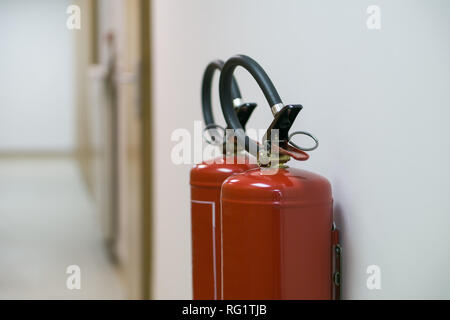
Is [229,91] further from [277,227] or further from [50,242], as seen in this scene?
[50,242]

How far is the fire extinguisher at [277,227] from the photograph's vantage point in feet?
2.17

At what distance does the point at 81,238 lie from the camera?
143 inches

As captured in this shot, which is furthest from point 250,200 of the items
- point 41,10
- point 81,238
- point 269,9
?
point 41,10

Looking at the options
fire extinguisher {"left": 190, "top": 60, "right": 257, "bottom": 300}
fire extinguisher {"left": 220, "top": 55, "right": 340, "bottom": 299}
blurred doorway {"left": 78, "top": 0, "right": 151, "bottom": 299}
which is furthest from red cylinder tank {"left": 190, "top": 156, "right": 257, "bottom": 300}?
blurred doorway {"left": 78, "top": 0, "right": 151, "bottom": 299}

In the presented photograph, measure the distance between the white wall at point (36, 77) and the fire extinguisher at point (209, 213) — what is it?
284 inches

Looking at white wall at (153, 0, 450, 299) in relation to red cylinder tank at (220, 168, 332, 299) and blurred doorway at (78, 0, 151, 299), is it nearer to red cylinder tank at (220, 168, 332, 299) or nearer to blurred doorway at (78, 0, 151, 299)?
red cylinder tank at (220, 168, 332, 299)

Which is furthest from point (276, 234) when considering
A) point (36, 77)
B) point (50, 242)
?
point (36, 77)

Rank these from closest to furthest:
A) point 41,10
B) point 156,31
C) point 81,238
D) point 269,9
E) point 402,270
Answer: point 402,270 → point 269,9 → point 156,31 → point 81,238 → point 41,10

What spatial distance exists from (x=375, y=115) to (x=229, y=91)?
0.23 m

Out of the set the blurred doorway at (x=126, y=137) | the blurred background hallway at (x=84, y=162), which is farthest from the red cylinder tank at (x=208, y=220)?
the blurred doorway at (x=126, y=137)

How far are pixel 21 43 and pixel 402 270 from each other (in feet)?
27.2

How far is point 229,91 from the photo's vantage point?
799 mm
